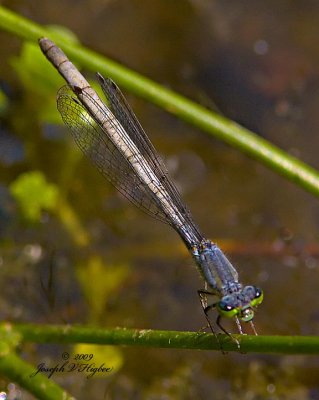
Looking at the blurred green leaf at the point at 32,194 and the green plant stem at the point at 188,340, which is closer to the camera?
the green plant stem at the point at 188,340

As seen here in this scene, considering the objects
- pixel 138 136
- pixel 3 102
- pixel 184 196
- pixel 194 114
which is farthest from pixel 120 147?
pixel 3 102

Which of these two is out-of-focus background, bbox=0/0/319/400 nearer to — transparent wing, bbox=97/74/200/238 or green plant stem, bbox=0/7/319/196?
transparent wing, bbox=97/74/200/238

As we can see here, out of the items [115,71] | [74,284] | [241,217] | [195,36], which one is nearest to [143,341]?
[115,71]

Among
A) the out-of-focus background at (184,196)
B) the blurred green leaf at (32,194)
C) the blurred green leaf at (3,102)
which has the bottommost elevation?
the out-of-focus background at (184,196)

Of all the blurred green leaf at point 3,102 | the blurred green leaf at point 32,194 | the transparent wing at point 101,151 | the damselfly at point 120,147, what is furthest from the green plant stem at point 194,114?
the blurred green leaf at point 3,102

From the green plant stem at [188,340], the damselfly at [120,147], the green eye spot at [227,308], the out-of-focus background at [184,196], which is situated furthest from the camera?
the out-of-focus background at [184,196]

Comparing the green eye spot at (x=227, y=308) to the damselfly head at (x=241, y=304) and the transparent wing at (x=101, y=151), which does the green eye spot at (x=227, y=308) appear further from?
the transparent wing at (x=101, y=151)

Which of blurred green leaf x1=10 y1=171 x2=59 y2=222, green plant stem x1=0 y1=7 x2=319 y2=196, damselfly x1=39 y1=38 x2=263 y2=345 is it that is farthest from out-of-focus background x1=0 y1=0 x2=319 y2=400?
green plant stem x1=0 y1=7 x2=319 y2=196

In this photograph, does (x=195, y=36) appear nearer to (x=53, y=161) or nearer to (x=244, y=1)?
(x=244, y=1)
